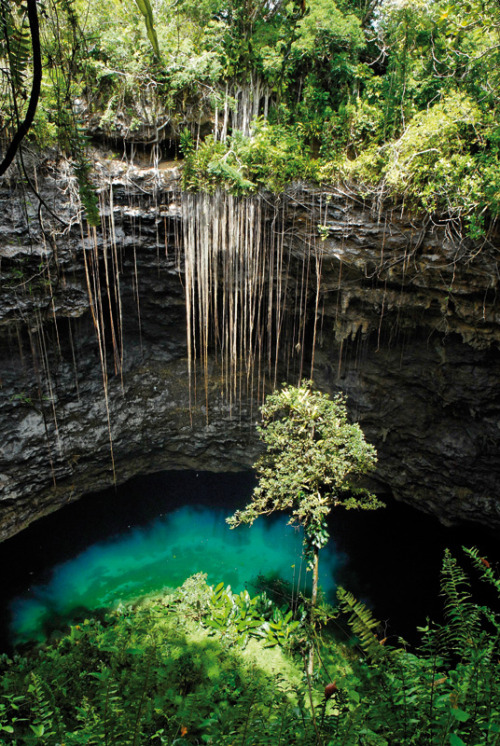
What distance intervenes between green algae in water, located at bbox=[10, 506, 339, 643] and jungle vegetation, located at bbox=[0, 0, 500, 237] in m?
5.27

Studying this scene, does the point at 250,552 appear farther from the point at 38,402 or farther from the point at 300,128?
the point at 300,128

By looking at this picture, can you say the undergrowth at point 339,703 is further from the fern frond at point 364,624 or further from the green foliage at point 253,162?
the green foliage at point 253,162

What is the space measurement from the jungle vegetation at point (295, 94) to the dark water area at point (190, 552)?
15.6 ft

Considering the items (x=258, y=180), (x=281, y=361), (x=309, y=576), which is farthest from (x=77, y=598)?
(x=258, y=180)

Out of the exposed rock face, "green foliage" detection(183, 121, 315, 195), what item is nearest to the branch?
the exposed rock face

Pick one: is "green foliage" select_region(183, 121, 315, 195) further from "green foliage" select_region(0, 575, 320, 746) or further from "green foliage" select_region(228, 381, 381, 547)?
"green foliage" select_region(0, 575, 320, 746)

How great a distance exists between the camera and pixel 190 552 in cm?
698

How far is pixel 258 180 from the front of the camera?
15.2 ft

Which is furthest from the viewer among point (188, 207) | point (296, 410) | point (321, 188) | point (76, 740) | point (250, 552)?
point (250, 552)

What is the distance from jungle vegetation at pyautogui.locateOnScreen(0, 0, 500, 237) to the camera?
154 inches

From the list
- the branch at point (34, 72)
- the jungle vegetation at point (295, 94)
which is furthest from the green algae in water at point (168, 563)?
the branch at point (34, 72)

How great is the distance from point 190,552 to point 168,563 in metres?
0.39

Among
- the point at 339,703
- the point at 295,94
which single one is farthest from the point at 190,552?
the point at 295,94

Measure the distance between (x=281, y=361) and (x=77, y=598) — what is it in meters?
4.75
